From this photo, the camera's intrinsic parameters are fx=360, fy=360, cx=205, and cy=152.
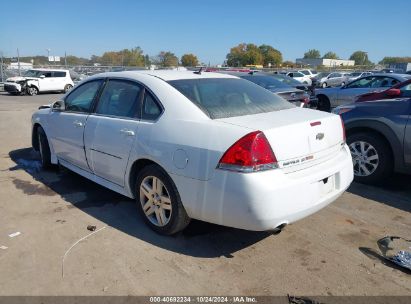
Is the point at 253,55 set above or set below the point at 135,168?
above

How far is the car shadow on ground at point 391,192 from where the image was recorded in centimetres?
438

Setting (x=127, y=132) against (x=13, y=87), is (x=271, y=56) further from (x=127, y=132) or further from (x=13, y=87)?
(x=127, y=132)

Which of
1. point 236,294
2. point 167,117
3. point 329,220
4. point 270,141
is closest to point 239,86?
point 167,117

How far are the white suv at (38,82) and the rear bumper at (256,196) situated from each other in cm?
2025

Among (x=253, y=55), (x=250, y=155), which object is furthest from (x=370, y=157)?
(x=253, y=55)

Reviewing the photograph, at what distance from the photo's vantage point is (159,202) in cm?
344

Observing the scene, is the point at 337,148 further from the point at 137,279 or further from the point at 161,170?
the point at 137,279

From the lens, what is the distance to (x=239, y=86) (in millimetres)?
3984

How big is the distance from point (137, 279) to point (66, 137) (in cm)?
254

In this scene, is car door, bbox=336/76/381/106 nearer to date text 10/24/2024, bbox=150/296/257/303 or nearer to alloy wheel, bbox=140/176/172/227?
alloy wheel, bbox=140/176/172/227

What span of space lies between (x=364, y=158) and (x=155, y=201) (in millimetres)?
3094

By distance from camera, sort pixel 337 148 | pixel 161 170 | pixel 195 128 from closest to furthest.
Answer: pixel 195 128, pixel 161 170, pixel 337 148

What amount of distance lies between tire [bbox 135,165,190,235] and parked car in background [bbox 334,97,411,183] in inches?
116

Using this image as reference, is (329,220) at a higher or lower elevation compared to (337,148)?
lower
